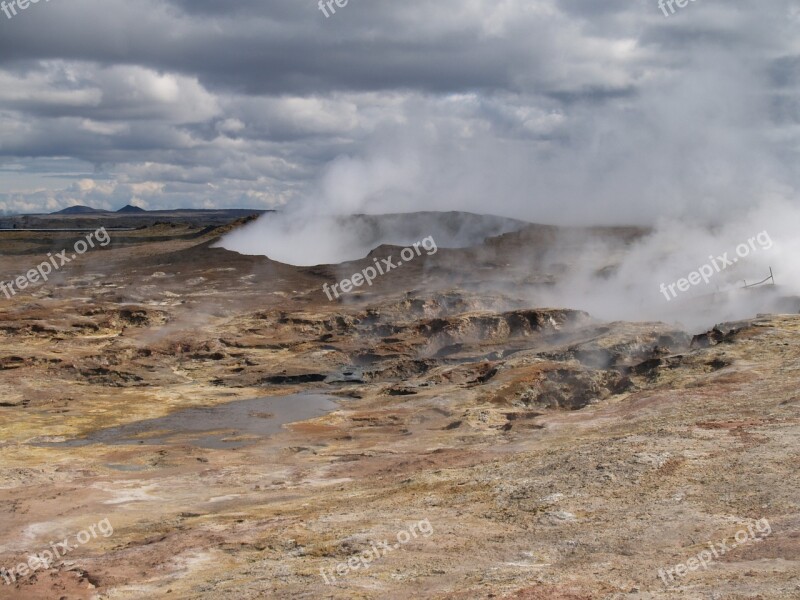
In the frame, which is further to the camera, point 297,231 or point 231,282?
point 297,231

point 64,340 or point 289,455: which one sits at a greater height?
point 64,340

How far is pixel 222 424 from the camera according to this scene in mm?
30344

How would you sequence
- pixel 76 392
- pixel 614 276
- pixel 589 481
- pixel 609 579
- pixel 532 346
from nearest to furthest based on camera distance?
pixel 609 579 → pixel 589 481 → pixel 76 392 → pixel 532 346 → pixel 614 276

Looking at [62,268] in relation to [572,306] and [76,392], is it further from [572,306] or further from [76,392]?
[572,306]

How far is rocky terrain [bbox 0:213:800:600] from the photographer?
12.9m

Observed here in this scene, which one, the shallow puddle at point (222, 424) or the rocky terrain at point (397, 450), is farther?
the shallow puddle at point (222, 424)

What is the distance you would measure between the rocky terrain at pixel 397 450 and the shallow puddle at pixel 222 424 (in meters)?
0.17

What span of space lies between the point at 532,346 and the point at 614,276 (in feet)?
50.4

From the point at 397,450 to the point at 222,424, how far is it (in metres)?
8.68

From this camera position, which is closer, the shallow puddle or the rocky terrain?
the rocky terrain

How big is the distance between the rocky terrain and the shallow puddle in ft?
0.55

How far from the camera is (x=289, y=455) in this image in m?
24.7

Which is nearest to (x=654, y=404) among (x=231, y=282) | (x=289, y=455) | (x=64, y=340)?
(x=289, y=455)

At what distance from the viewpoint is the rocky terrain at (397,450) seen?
12852 mm
